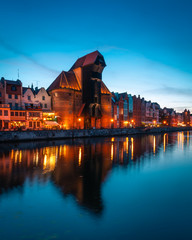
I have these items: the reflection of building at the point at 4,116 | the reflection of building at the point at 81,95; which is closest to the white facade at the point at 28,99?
the reflection of building at the point at 81,95

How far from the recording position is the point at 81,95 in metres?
62.8

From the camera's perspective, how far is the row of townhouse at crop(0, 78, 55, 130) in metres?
45.7

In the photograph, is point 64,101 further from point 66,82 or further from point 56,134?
point 56,134

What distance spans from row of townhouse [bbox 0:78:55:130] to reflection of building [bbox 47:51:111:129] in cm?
541

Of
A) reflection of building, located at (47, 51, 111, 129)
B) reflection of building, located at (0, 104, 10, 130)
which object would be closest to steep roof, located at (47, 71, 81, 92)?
reflection of building, located at (47, 51, 111, 129)

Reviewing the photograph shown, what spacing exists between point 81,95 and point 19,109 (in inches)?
860

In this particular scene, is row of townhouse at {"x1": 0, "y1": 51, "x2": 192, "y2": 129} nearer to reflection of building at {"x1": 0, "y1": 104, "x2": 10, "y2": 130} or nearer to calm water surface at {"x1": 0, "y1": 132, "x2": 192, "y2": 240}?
reflection of building at {"x1": 0, "y1": 104, "x2": 10, "y2": 130}

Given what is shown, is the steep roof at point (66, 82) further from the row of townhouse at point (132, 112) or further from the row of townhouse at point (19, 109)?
the row of townhouse at point (132, 112)

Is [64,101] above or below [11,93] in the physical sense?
below

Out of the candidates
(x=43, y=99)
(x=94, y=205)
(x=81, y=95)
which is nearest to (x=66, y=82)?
(x=81, y=95)

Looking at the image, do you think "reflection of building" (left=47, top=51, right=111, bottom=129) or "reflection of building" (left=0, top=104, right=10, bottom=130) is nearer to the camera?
"reflection of building" (left=0, top=104, right=10, bottom=130)

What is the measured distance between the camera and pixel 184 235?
713 centimetres

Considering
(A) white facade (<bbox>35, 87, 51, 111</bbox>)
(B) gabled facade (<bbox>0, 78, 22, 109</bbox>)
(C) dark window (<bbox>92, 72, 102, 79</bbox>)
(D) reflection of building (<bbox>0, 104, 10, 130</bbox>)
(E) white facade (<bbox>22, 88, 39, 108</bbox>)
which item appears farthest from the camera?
(C) dark window (<bbox>92, 72, 102, 79</bbox>)

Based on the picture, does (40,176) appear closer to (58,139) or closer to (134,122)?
(58,139)
